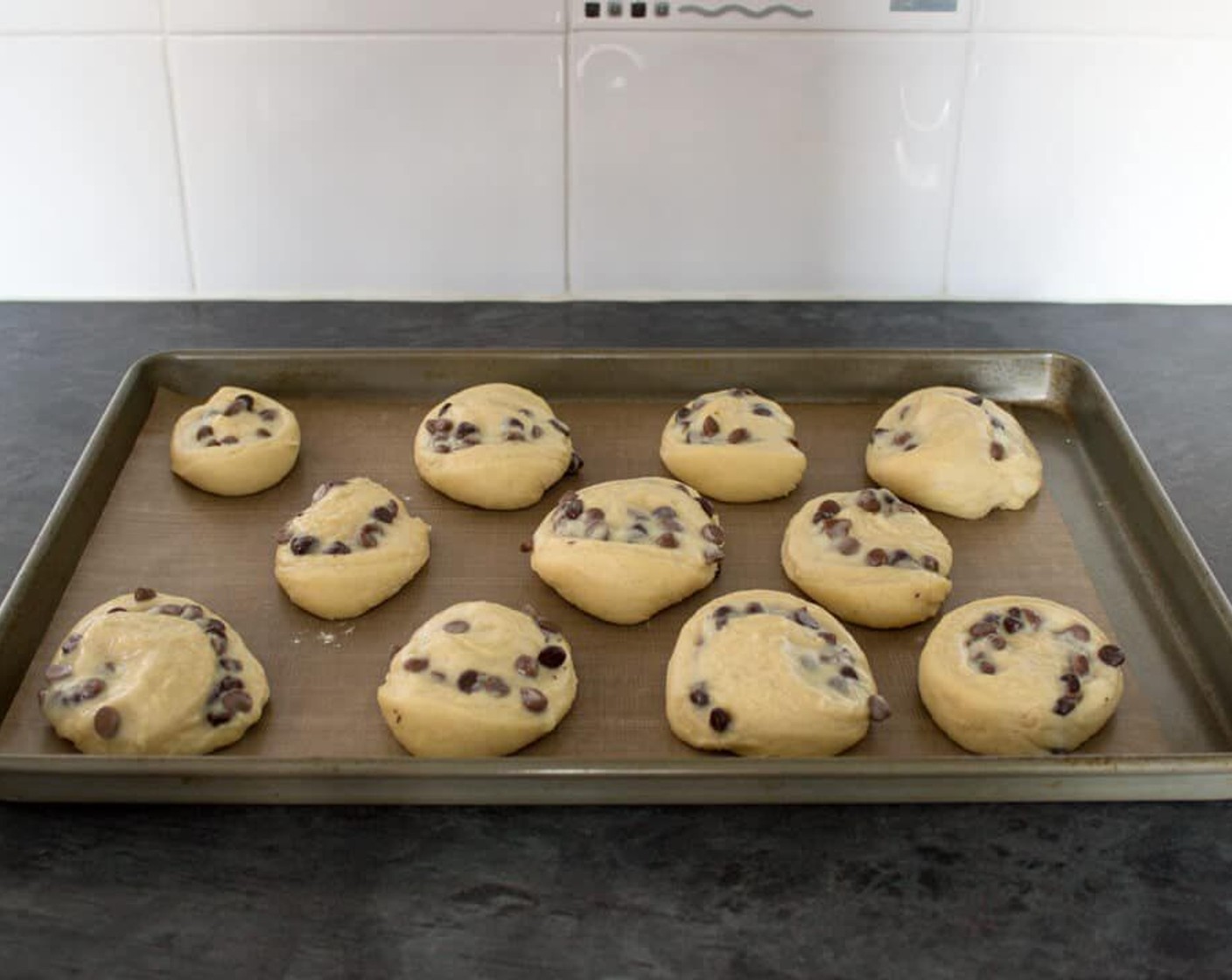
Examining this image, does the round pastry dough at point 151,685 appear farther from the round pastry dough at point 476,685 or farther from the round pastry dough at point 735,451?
the round pastry dough at point 735,451

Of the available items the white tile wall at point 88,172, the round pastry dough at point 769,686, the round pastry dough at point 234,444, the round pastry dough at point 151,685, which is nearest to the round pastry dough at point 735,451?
the round pastry dough at point 769,686

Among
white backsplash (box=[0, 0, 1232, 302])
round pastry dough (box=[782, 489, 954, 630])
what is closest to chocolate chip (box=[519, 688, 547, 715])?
round pastry dough (box=[782, 489, 954, 630])

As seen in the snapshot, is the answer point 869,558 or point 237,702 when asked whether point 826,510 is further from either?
point 237,702

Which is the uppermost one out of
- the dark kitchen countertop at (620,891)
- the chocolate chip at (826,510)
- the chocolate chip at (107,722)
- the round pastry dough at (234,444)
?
the round pastry dough at (234,444)

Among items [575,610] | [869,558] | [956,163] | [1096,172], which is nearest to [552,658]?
[575,610]

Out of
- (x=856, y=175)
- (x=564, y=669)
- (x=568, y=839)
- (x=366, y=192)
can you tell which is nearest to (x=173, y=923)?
(x=568, y=839)

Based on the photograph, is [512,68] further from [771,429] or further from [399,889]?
[399,889]
